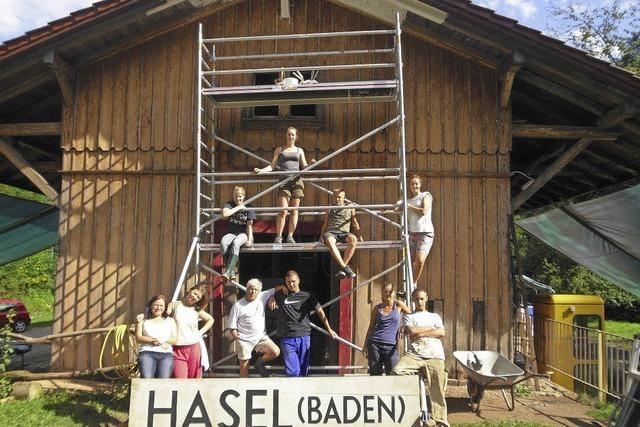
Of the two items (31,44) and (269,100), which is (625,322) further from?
(31,44)

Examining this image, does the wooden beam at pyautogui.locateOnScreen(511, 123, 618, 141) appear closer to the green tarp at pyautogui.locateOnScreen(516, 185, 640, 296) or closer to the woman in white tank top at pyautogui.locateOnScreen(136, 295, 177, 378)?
the green tarp at pyautogui.locateOnScreen(516, 185, 640, 296)

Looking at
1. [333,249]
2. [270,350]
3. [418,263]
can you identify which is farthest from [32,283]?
[418,263]

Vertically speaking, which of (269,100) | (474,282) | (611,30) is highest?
(611,30)

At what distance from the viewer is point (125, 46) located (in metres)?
8.04

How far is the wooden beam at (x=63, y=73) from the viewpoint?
286 inches

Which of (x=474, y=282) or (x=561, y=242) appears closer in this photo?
(x=474, y=282)

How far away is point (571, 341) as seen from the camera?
786 centimetres

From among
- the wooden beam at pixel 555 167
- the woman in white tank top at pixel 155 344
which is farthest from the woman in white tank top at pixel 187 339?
the wooden beam at pixel 555 167

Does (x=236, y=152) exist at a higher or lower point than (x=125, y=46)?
lower

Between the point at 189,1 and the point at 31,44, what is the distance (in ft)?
7.73

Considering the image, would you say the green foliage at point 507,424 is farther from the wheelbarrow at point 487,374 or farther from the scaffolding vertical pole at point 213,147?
the scaffolding vertical pole at point 213,147

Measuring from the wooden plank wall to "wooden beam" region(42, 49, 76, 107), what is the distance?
0.15 metres

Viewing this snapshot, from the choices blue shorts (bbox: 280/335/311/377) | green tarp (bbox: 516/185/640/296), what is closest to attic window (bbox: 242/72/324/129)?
blue shorts (bbox: 280/335/311/377)

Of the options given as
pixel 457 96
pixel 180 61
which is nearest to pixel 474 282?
pixel 457 96
